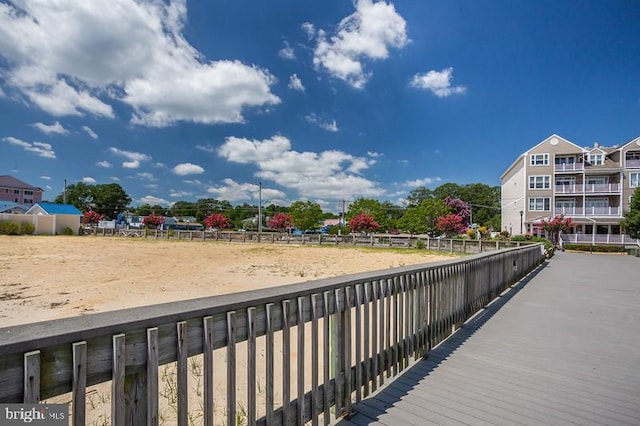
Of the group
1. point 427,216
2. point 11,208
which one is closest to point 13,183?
point 11,208

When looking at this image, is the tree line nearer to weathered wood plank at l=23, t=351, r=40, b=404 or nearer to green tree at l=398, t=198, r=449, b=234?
green tree at l=398, t=198, r=449, b=234

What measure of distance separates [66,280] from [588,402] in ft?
42.7

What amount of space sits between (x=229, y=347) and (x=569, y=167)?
39207 millimetres

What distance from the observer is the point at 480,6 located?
12.6 metres

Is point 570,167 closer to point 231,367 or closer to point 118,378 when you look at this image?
point 231,367

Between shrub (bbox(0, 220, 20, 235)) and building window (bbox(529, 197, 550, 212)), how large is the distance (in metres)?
55.0

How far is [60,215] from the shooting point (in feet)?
135

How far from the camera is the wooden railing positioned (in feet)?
3.73

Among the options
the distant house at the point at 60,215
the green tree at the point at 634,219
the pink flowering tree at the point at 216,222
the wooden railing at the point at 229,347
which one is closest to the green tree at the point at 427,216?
the green tree at the point at 634,219

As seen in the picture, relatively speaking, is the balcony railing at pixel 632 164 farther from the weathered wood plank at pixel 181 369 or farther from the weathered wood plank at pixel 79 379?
the weathered wood plank at pixel 79 379

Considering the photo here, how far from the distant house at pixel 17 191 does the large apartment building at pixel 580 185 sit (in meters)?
94.5

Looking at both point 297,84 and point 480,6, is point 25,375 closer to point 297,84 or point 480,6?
point 480,6

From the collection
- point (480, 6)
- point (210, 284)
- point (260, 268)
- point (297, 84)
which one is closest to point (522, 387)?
point (210, 284)

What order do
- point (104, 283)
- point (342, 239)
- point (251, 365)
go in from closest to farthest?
point (251, 365)
point (104, 283)
point (342, 239)
